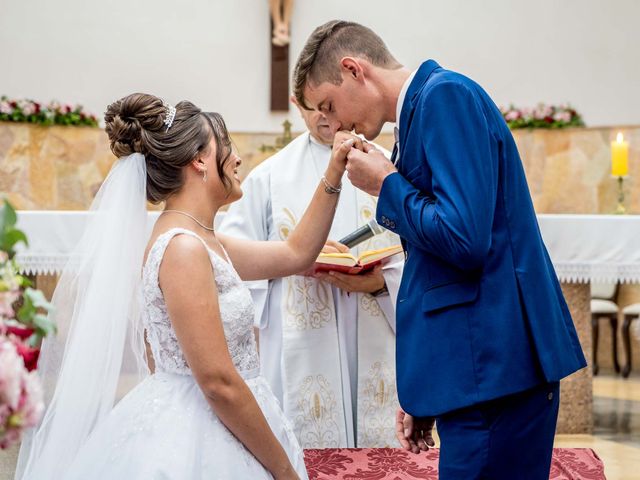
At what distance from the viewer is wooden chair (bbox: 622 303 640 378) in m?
8.31

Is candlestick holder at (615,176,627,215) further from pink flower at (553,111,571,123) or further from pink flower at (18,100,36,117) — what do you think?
pink flower at (18,100,36,117)

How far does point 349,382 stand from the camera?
4035mm

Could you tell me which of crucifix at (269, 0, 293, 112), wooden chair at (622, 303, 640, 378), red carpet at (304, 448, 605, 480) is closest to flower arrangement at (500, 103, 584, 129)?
wooden chair at (622, 303, 640, 378)

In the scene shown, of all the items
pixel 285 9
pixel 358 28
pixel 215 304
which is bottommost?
pixel 215 304

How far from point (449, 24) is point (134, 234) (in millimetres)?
7343

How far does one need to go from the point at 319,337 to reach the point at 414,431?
1500mm

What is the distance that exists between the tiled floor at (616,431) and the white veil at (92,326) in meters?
3.31

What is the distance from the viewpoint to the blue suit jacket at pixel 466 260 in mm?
1978

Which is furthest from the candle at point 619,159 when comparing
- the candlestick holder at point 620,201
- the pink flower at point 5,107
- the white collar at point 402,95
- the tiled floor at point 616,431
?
the pink flower at point 5,107

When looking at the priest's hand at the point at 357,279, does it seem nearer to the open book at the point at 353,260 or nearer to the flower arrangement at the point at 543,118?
the open book at the point at 353,260

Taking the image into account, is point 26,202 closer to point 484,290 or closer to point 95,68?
point 95,68

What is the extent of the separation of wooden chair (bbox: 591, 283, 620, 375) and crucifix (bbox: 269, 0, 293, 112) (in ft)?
11.7

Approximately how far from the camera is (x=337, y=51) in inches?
95.0

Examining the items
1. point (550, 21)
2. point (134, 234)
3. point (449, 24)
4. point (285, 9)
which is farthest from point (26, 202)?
point (134, 234)
